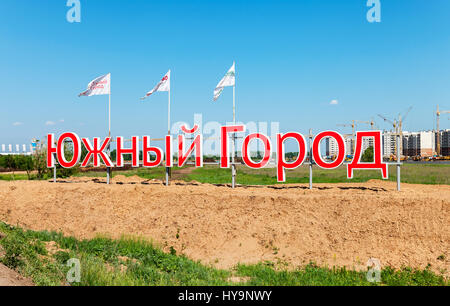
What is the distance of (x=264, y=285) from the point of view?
9961mm

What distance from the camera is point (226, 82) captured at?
21406mm

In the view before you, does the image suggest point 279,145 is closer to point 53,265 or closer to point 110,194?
point 110,194

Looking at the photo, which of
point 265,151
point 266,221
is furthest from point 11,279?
point 265,151

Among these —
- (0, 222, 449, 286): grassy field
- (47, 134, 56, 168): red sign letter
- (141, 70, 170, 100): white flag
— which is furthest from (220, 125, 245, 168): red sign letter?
(47, 134, 56, 168): red sign letter

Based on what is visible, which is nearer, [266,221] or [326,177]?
[266,221]

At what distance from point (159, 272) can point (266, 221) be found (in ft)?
19.9

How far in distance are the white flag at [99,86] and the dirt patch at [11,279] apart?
1745 cm

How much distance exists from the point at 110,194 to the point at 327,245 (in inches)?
520

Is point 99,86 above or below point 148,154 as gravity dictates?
above

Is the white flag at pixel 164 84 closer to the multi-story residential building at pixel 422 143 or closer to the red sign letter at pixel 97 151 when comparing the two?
the red sign letter at pixel 97 151

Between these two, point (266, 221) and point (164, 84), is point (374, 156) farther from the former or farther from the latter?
point (164, 84)

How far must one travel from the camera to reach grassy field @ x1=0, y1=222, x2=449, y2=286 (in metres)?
9.66

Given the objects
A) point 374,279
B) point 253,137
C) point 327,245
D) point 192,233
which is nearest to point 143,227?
point 192,233

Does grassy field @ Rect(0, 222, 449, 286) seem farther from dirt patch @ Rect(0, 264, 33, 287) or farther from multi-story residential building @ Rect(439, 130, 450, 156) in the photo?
multi-story residential building @ Rect(439, 130, 450, 156)
